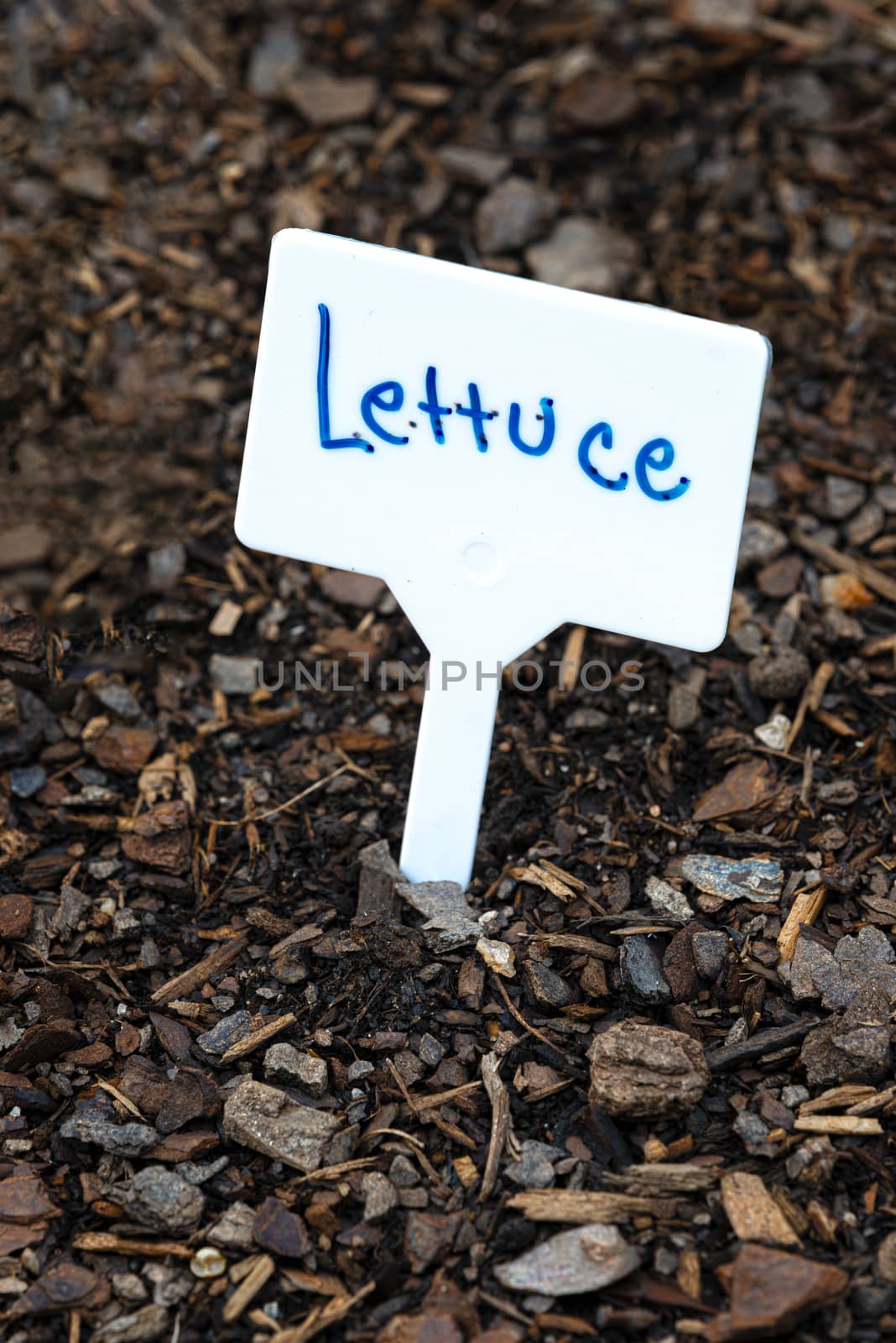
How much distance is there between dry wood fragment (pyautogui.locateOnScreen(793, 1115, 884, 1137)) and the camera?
137 centimetres

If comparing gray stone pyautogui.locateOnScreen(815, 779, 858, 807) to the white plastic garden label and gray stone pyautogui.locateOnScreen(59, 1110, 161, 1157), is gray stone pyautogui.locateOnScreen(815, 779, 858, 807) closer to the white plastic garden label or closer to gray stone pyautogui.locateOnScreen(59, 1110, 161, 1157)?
the white plastic garden label

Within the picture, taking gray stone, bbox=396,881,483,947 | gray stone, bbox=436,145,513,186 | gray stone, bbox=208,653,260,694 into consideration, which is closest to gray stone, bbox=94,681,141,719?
gray stone, bbox=208,653,260,694

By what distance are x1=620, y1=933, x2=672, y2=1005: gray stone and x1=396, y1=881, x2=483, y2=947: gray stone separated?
0.64 ft

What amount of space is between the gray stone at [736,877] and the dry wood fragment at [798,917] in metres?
0.03

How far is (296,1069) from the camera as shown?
4.84 feet

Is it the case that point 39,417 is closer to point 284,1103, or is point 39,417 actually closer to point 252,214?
point 252,214

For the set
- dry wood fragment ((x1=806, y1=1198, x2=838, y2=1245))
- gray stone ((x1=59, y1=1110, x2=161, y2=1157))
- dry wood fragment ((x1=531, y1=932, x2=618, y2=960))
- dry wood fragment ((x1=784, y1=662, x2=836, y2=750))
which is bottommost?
gray stone ((x1=59, y1=1110, x2=161, y2=1157))

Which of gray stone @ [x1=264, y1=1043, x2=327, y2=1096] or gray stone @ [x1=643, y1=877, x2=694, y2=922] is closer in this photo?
gray stone @ [x1=264, y1=1043, x2=327, y2=1096]

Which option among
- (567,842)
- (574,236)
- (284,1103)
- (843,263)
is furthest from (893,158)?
(284,1103)

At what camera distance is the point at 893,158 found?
265 centimetres

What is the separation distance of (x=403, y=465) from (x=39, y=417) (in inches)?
49.6

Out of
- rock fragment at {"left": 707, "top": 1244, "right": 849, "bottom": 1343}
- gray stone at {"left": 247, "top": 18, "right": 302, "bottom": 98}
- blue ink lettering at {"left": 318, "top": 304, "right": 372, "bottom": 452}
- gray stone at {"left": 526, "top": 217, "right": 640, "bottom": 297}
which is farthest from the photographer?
gray stone at {"left": 247, "top": 18, "right": 302, "bottom": 98}

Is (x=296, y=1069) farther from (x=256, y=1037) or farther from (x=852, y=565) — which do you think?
(x=852, y=565)

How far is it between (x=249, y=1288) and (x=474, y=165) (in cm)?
230
